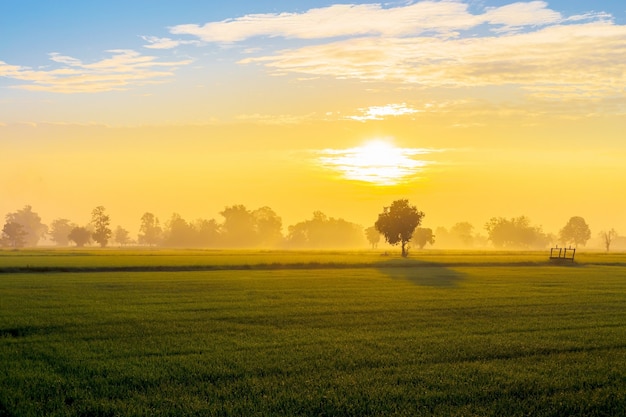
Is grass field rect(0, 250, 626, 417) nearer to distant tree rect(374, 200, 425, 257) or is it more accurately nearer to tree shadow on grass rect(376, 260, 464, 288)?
tree shadow on grass rect(376, 260, 464, 288)

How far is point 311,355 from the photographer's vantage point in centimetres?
1725

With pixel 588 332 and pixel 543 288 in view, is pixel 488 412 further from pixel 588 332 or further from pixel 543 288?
pixel 543 288

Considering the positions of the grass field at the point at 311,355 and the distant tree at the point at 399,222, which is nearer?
the grass field at the point at 311,355

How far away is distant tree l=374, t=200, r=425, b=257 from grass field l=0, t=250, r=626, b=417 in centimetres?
8516

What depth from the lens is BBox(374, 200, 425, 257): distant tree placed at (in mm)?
120438

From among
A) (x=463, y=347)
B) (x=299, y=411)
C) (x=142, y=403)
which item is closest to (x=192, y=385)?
(x=142, y=403)

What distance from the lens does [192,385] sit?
14008mm

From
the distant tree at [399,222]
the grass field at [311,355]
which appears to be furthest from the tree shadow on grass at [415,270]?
the distant tree at [399,222]

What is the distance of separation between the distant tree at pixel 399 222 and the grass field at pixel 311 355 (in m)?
85.2

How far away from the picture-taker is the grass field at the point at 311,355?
1266cm

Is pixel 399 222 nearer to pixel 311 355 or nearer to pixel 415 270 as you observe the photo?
pixel 415 270

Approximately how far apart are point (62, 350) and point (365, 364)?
953 centimetres

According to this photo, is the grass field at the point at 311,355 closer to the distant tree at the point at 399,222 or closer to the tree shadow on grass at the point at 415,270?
the tree shadow on grass at the point at 415,270

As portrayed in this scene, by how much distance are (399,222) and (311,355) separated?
105m
